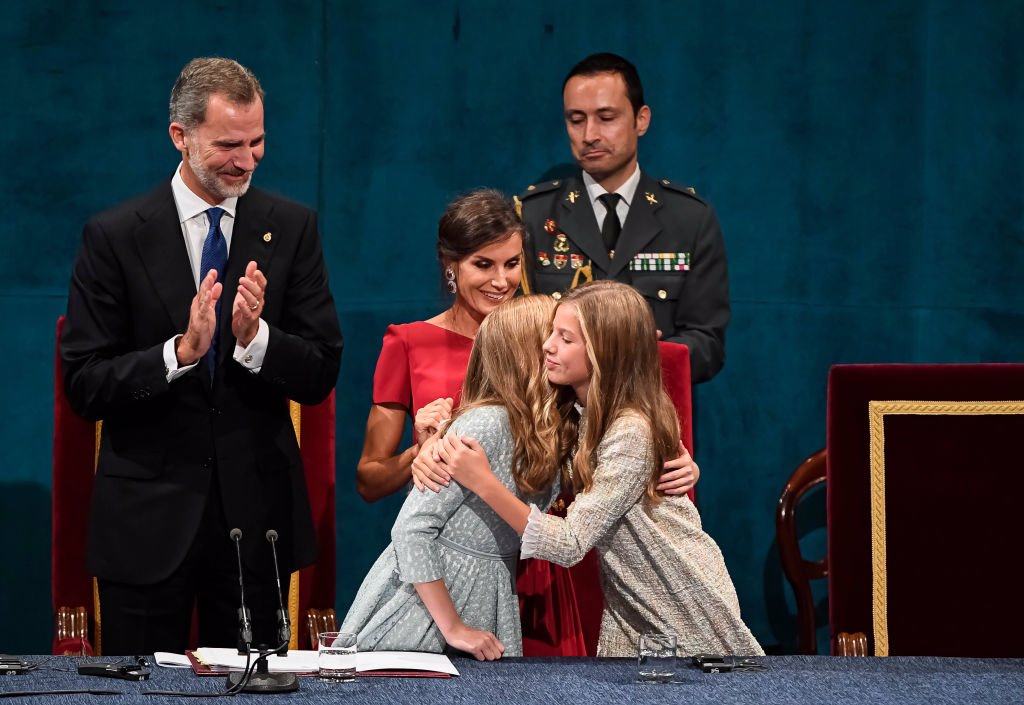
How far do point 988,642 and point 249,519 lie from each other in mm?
1495

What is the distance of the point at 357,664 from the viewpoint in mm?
2180

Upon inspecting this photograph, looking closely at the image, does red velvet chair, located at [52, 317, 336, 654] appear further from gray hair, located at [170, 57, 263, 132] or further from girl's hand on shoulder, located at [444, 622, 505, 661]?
girl's hand on shoulder, located at [444, 622, 505, 661]

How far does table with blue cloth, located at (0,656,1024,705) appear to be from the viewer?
195 centimetres

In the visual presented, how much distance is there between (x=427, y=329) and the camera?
3162mm

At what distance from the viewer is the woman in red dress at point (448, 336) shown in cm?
307

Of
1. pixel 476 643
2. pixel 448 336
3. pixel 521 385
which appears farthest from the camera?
pixel 448 336

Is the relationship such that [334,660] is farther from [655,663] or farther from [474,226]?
[474,226]

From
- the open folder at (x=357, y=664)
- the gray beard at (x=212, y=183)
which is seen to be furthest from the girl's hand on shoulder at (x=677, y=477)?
the gray beard at (x=212, y=183)

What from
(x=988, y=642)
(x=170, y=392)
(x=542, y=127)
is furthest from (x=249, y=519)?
(x=542, y=127)

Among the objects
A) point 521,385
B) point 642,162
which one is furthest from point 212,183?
point 642,162

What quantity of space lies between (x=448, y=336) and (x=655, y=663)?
1141 mm

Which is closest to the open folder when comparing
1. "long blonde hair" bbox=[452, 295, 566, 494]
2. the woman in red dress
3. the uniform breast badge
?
"long blonde hair" bbox=[452, 295, 566, 494]

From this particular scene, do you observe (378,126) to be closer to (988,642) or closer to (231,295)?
(231,295)

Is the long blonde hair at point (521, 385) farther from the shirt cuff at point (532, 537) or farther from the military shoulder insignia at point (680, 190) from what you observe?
the military shoulder insignia at point (680, 190)
